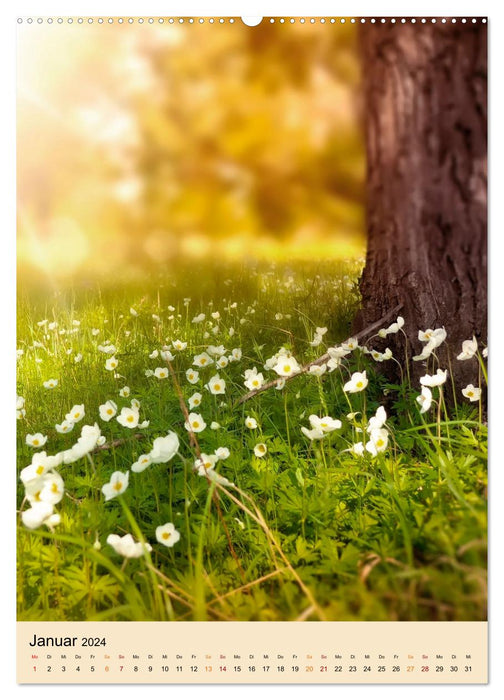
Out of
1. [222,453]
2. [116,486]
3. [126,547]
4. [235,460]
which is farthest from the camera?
[235,460]

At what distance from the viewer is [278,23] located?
5.47ft

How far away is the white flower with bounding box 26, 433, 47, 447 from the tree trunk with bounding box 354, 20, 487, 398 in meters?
1.19

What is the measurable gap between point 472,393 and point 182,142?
3.97 feet

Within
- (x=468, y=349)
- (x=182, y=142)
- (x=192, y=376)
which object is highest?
(x=182, y=142)

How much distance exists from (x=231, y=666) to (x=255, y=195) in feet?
4.44

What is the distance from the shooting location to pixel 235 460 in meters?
1.68

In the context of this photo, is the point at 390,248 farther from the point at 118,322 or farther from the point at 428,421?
the point at 118,322

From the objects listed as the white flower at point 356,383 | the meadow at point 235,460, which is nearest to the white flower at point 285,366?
the meadow at point 235,460

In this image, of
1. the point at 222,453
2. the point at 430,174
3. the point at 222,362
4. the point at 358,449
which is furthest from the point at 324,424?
the point at 430,174

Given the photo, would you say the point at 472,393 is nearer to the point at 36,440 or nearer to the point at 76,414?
the point at 76,414

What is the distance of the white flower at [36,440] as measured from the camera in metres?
1.73

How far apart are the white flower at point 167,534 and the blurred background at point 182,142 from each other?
2.76 feet

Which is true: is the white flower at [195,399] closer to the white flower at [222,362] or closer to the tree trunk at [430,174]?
the white flower at [222,362]
